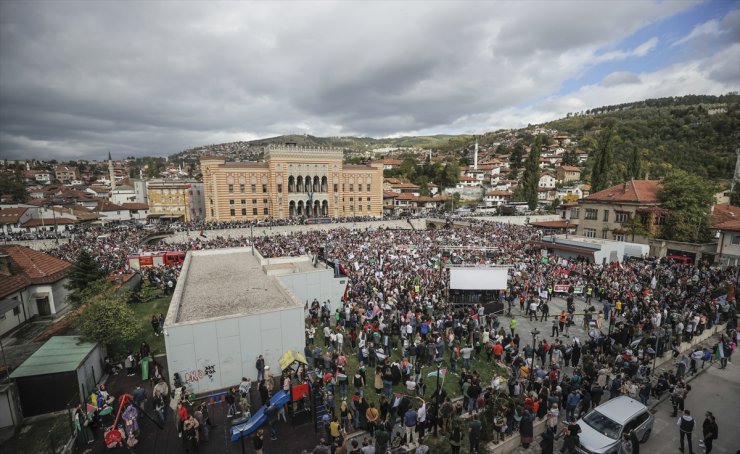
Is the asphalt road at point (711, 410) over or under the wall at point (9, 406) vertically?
under

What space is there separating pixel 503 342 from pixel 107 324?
46.2 ft

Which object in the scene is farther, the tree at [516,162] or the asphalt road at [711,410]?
the tree at [516,162]

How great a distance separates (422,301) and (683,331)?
10.6 meters

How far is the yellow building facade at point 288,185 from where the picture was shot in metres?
52.8

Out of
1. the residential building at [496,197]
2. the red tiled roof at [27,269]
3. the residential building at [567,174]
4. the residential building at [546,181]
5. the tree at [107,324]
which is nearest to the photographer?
the tree at [107,324]

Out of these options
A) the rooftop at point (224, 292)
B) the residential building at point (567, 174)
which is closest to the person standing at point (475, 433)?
the rooftop at point (224, 292)

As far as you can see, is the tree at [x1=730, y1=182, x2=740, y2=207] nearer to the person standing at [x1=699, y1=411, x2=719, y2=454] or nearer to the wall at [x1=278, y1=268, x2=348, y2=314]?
the person standing at [x1=699, y1=411, x2=719, y2=454]

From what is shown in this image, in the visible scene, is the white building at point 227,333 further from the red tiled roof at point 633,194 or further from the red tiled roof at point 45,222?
the red tiled roof at point 45,222

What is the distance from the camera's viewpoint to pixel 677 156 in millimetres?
73938

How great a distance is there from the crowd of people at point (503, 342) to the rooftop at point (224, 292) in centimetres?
238

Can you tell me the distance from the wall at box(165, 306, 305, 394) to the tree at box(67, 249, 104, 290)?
11.8 metres

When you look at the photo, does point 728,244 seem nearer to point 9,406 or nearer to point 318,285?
point 318,285

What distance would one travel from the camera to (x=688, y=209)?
1055 inches

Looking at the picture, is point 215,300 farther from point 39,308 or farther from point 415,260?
point 415,260
